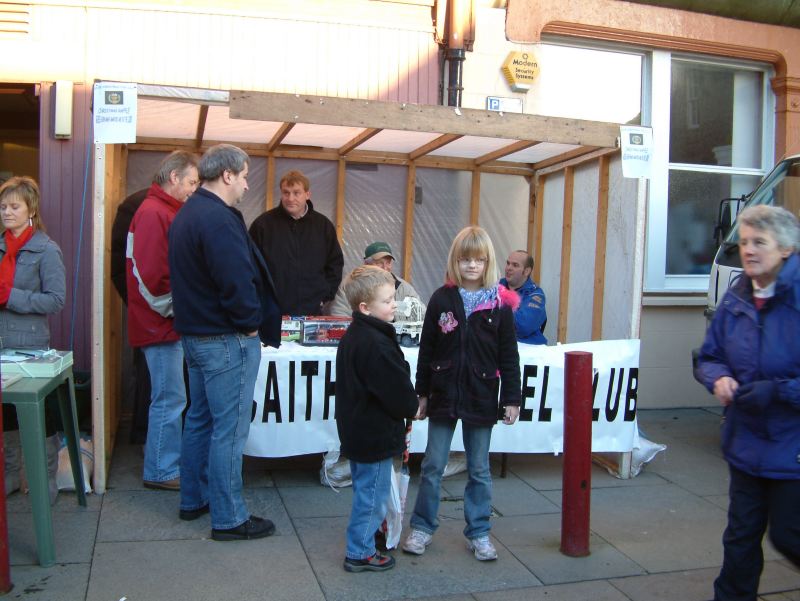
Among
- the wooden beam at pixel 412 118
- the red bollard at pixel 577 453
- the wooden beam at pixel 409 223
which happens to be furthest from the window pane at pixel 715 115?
the red bollard at pixel 577 453

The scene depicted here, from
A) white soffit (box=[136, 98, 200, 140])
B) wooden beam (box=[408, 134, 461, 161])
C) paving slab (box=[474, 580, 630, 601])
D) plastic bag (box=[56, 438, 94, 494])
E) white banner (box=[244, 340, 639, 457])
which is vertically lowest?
paving slab (box=[474, 580, 630, 601])

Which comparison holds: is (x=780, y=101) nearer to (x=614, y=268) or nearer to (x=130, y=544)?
(x=614, y=268)

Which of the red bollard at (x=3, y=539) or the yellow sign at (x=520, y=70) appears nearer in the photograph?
the red bollard at (x=3, y=539)

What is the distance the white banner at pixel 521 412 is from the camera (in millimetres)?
5148

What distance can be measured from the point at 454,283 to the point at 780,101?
631cm

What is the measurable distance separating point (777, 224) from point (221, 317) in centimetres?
255

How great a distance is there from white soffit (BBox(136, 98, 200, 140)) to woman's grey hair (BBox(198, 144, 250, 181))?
111 cm

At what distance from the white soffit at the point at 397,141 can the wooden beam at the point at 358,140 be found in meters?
0.08

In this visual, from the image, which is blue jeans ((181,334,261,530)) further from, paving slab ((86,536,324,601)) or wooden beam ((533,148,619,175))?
wooden beam ((533,148,619,175))

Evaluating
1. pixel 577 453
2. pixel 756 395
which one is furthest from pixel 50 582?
pixel 756 395

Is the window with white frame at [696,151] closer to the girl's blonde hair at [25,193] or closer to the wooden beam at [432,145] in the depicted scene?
the wooden beam at [432,145]

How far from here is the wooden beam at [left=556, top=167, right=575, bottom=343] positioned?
6898 millimetres

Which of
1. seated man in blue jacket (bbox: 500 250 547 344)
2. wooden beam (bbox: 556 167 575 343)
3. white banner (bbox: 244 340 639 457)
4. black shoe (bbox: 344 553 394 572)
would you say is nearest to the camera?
black shoe (bbox: 344 553 394 572)

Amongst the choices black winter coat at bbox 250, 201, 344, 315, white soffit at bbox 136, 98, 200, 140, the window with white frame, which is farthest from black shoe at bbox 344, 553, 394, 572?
the window with white frame
